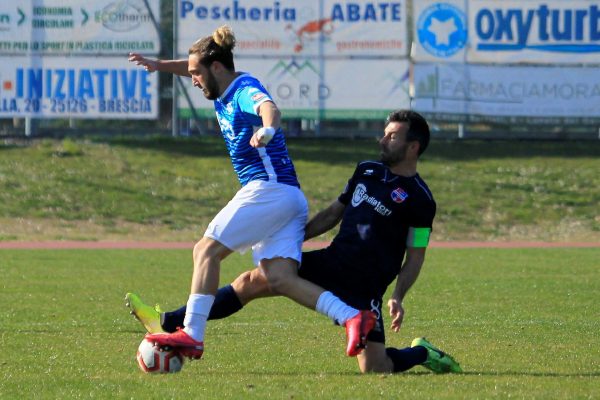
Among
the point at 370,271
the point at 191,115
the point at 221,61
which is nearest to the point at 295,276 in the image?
the point at 370,271

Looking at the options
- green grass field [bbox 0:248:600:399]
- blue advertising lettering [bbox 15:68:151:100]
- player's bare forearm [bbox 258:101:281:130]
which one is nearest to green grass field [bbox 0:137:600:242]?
blue advertising lettering [bbox 15:68:151:100]

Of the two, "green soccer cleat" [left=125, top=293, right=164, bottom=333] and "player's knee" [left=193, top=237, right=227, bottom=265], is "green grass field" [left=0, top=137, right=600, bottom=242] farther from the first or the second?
"player's knee" [left=193, top=237, right=227, bottom=265]

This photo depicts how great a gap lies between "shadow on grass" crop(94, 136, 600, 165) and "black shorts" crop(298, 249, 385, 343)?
19018 mm

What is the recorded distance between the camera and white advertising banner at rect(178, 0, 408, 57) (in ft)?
88.2

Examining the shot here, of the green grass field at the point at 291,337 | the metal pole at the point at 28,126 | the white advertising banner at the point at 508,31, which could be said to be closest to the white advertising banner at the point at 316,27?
the white advertising banner at the point at 508,31

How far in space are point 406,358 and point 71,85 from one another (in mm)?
20139

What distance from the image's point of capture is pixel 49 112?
26.7 meters

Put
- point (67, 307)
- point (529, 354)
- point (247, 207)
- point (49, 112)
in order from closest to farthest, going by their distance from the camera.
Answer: point (247, 207), point (529, 354), point (67, 307), point (49, 112)

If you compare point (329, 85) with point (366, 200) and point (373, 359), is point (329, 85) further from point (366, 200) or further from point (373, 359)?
point (373, 359)

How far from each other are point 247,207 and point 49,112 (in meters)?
20.1

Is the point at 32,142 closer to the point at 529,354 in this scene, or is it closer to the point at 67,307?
the point at 67,307

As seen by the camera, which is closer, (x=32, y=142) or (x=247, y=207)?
(x=247, y=207)

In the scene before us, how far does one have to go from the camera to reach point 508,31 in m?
27.2

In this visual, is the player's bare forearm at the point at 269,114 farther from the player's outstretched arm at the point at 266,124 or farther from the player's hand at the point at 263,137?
the player's hand at the point at 263,137
